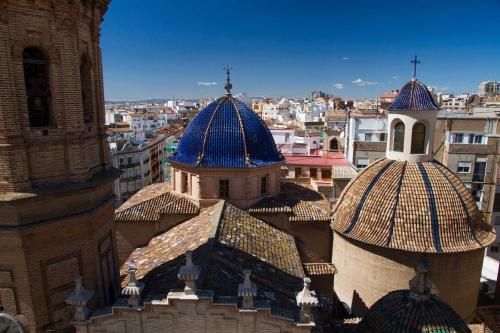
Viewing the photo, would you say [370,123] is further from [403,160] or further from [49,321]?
[49,321]

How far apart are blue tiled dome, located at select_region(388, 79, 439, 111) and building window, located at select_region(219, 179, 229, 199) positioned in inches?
334

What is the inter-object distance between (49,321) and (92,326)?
1.01 metres

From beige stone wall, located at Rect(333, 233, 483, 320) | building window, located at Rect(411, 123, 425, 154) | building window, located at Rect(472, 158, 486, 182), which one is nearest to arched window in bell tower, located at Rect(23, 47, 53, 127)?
beige stone wall, located at Rect(333, 233, 483, 320)

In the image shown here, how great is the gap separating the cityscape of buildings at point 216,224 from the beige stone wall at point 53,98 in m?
0.03

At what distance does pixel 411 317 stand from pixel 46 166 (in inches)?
399

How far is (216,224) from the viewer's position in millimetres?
13547

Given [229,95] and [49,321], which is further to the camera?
[229,95]

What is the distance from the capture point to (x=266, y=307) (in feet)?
26.2

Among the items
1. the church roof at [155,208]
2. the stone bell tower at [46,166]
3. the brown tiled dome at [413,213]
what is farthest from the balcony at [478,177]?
the stone bell tower at [46,166]

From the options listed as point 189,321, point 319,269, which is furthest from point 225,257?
point 319,269

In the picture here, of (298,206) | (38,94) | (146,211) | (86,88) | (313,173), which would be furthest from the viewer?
(313,173)

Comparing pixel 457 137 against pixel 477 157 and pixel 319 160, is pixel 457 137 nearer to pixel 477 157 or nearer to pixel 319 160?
pixel 477 157

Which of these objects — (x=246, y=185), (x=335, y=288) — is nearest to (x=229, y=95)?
(x=246, y=185)

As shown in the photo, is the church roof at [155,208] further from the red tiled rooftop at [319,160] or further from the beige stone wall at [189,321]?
the red tiled rooftop at [319,160]
